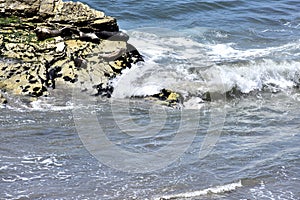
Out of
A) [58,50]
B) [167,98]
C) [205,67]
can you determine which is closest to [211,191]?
[167,98]

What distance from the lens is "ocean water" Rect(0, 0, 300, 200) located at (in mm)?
4867

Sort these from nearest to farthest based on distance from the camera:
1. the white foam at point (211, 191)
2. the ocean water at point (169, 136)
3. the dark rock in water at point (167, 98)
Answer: the white foam at point (211, 191) < the ocean water at point (169, 136) < the dark rock in water at point (167, 98)

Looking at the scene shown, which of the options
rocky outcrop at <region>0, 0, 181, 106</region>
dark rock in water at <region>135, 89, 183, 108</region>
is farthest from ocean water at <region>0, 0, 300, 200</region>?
rocky outcrop at <region>0, 0, 181, 106</region>

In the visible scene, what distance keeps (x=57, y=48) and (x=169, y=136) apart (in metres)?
2.75

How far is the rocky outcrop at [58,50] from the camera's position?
7.75 meters

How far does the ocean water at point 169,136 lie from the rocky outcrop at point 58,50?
27cm

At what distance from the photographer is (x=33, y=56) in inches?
314

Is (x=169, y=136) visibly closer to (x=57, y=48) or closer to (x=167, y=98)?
(x=167, y=98)

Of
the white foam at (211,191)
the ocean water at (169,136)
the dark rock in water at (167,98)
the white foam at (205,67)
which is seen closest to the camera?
the white foam at (211,191)

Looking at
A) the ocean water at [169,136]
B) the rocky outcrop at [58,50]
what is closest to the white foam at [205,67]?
the ocean water at [169,136]

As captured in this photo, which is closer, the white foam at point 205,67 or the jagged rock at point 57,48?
the jagged rock at point 57,48

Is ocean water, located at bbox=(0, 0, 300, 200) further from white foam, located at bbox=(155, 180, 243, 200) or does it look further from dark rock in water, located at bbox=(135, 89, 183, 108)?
dark rock in water, located at bbox=(135, 89, 183, 108)

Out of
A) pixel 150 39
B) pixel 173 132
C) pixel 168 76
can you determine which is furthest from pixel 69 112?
pixel 150 39

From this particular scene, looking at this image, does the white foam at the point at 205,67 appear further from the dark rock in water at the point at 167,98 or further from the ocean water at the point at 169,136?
the dark rock in water at the point at 167,98
